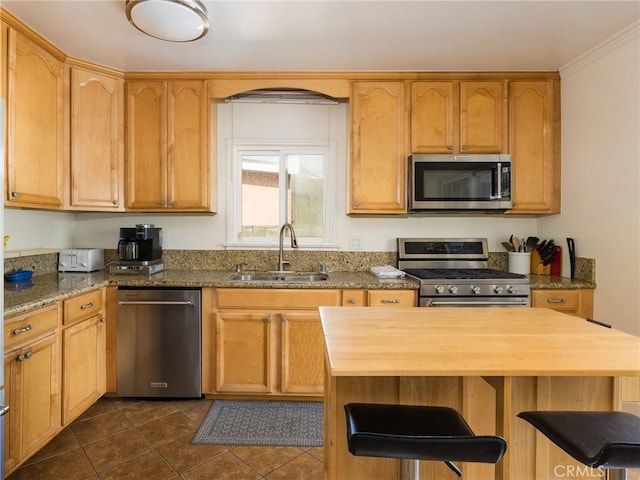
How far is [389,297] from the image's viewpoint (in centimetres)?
246

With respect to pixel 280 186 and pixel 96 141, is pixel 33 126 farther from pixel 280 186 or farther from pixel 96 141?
pixel 280 186

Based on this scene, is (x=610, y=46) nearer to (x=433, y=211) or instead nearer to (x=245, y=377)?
(x=433, y=211)

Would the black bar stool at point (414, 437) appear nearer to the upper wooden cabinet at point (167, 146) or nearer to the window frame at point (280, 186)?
the window frame at point (280, 186)

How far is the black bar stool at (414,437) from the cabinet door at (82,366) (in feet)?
6.06

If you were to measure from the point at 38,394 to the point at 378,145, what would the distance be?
2644 millimetres

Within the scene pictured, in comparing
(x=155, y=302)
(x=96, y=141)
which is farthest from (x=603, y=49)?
(x=96, y=141)

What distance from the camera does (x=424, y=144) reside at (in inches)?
108

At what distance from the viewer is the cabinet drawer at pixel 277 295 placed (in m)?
2.47

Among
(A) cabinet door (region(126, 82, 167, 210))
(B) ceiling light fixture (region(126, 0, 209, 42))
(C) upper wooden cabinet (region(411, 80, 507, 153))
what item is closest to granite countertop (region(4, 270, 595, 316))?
(A) cabinet door (region(126, 82, 167, 210))

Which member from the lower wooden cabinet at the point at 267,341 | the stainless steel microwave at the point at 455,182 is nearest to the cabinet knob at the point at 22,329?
the lower wooden cabinet at the point at 267,341

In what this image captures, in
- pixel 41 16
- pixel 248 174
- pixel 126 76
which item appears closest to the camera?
pixel 41 16

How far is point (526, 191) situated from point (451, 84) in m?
1.03

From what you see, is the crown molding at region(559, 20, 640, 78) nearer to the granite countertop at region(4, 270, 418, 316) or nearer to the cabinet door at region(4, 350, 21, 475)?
the granite countertop at region(4, 270, 418, 316)

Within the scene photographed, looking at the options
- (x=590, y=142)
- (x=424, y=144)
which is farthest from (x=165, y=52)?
(x=590, y=142)
